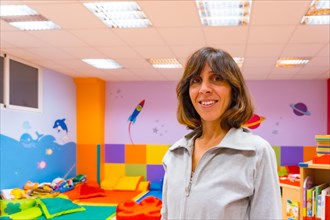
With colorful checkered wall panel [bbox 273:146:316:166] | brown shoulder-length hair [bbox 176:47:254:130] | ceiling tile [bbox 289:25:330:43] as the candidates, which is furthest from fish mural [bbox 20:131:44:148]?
brown shoulder-length hair [bbox 176:47:254:130]

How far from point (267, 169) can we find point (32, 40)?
4014mm

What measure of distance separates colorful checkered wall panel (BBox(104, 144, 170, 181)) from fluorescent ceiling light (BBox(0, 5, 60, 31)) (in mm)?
4247

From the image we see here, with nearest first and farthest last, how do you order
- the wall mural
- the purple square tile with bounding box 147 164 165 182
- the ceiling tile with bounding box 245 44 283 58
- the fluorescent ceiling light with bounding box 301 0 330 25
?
the fluorescent ceiling light with bounding box 301 0 330 25
the ceiling tile with bounding box 245 44 283 58
the wall mural
the purple square tile with bounding box 147 164 165 182

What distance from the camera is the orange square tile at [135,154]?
7.71m

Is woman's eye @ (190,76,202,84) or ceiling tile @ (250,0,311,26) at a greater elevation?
ceiling tile @ (250,0,311,26)

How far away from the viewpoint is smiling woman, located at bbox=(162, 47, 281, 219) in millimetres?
1006

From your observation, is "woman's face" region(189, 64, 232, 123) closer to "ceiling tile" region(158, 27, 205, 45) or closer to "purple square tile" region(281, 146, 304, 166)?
"ceiling tile" region(158, 27, 205, 45)

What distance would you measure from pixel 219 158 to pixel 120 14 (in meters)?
2.77

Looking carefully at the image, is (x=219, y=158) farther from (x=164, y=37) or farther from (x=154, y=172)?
(x=154, y=172)

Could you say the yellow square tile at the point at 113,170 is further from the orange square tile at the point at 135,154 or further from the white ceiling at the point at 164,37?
the white ceiling at the point at 164,37

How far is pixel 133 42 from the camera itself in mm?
4410

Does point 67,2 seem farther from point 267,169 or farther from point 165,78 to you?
point 165,78

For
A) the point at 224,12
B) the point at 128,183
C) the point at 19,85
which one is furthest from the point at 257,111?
the point at 19,85

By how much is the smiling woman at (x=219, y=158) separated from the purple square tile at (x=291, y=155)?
21.5 feet
